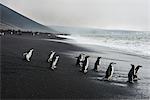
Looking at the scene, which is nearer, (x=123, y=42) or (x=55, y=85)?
(x=55, y=85)

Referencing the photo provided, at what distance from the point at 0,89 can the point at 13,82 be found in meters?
0.50

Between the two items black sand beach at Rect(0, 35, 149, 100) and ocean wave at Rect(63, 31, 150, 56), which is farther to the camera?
ocean wave at Rect(63, 31, 150, 56)

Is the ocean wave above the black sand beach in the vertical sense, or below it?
above

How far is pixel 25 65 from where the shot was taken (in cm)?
795

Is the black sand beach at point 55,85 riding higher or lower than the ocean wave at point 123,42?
lower

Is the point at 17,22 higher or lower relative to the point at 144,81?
higher

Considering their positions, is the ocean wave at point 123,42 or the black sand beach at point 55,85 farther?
the ocean wave at point 123,42

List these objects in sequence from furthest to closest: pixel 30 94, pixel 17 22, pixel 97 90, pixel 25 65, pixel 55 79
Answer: pixel 17 22
pixel 25 65
pixel 55 79
pixel 97 90
pixel 30 94

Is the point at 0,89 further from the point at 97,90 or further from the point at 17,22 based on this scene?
the point at 17,22

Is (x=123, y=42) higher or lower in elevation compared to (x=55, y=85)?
higher

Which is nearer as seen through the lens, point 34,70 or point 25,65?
point 34,70

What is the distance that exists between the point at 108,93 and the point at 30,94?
4.61ft

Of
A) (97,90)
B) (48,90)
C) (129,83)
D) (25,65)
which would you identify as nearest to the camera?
(48,90)

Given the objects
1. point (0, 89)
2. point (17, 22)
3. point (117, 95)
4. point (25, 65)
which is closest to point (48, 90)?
point (0, 89)
